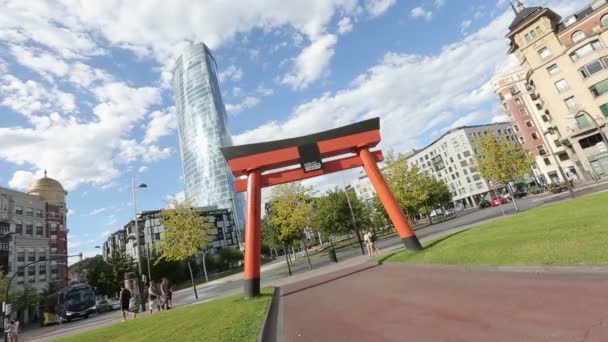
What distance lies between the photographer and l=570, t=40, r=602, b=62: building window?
36.2m

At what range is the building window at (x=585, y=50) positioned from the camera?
36.2 metres

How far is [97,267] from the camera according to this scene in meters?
49.5

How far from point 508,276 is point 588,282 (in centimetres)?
179

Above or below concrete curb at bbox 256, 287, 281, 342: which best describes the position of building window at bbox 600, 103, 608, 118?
above

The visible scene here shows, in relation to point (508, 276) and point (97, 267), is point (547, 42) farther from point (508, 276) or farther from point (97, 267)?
point (97, 267)

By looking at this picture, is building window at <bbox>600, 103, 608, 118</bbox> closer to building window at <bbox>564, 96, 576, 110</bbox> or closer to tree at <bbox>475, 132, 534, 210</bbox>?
building window at <bbox>564, 96, 576, 110</bbox>

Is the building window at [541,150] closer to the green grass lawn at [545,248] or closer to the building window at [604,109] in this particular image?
the building window at [604,109]

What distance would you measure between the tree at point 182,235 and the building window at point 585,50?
4727 cm

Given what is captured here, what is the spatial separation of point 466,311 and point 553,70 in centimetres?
4787

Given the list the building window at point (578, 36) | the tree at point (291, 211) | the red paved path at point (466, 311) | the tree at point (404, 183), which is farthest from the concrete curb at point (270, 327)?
the building window at point (578, 36)

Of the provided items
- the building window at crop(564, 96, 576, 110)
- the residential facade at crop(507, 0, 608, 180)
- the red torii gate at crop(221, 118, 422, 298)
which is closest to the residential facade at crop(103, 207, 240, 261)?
the red torii gate at crop(221, 118, 422, 298)

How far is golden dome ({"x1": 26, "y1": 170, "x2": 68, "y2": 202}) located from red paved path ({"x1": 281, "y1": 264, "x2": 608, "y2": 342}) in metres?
64.7

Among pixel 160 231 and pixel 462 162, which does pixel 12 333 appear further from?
pixel 462 162

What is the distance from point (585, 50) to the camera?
3697 cm
